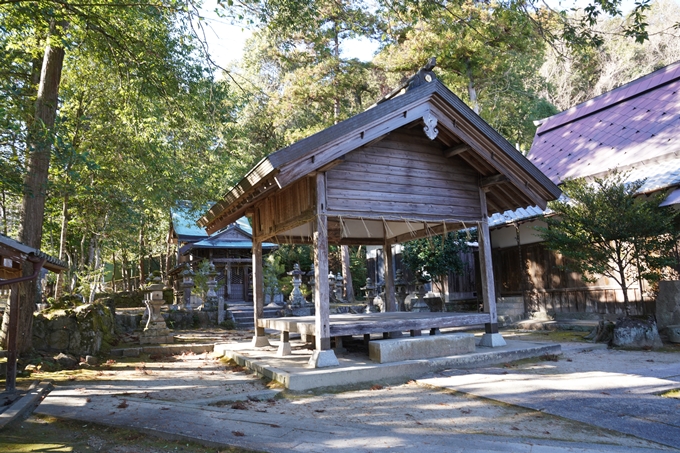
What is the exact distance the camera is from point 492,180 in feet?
29.9

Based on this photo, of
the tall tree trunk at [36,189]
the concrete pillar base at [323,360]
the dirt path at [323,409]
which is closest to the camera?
the dirt path at [323,409]

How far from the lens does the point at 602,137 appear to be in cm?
1566

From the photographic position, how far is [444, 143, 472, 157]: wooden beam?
340 inches

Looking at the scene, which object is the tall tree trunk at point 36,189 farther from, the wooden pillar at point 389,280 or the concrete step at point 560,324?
the concrete step at point 560,324

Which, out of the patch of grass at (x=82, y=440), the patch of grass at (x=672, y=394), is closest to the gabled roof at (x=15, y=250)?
the patch of grass at (x=82, y=440)

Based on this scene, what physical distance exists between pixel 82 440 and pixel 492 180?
26.5ft

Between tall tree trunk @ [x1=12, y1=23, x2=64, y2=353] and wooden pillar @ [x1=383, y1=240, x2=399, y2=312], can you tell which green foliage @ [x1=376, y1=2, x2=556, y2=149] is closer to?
wooden pillar @ [x1=383, y1=240, x2=399, y2=312]

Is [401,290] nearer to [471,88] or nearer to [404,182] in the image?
[471,88]

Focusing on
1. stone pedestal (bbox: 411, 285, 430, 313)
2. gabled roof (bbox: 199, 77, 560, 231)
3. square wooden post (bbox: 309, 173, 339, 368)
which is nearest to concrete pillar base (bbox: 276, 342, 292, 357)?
square wooden post (bbox: 309, 173, 339, 368)

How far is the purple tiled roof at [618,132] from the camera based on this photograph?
43.1 feet

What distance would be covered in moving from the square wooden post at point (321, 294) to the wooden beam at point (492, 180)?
372 centimetres

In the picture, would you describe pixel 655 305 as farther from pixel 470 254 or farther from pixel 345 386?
pixel 345 386

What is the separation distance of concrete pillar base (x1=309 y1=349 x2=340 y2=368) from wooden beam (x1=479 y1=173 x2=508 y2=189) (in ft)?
15.8

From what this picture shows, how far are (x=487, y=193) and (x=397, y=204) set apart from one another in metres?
2.76
